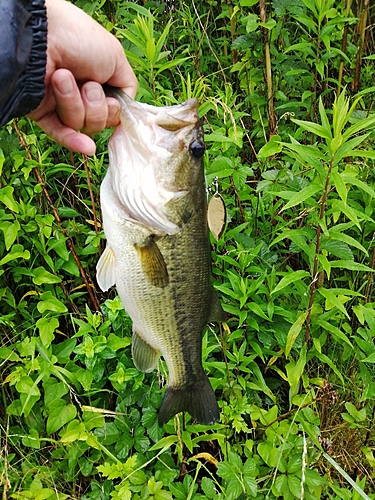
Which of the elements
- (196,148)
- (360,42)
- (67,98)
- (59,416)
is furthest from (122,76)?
(360,42)

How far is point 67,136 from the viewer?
5.73 feet

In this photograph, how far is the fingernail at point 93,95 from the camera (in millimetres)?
1580

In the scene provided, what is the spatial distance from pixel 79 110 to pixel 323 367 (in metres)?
1.93

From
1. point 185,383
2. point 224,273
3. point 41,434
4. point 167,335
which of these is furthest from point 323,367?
point 41,434

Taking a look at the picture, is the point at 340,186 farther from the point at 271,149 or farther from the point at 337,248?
the point at 271,149

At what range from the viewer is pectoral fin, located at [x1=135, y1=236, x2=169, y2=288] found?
1708 mm

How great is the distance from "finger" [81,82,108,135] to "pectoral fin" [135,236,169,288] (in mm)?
415

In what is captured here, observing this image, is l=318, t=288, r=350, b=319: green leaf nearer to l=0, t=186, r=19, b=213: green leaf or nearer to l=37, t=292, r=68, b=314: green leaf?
l=37, t=292, r=68, b=314: green leaf

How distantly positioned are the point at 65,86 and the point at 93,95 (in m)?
0.09

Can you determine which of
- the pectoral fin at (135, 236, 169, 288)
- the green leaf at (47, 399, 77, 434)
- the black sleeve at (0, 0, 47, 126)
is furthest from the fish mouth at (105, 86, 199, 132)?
the green leaf at (47, 399, 77, 434)

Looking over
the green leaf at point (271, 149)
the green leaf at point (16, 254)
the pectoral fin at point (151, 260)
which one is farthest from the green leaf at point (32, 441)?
the green leaf at point (271, 149)

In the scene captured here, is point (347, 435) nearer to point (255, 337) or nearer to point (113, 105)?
point (255, 337)

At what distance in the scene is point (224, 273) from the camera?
8.91 feet

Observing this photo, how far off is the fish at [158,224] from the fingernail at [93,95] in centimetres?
7
